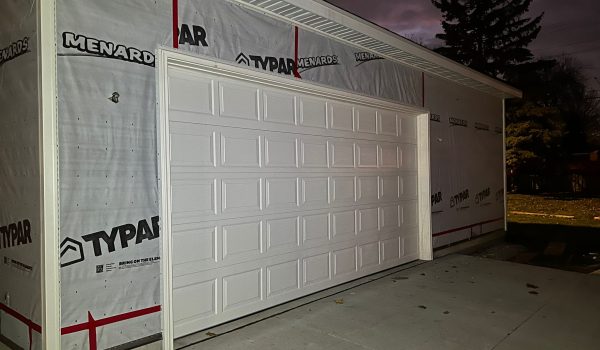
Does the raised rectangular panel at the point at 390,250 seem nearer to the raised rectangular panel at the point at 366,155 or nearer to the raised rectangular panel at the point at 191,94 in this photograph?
the raised rectangular panel at the point at 366,155

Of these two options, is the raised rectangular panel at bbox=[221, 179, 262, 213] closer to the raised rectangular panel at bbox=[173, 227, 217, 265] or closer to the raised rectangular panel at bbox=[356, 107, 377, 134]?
the raised rectangular panel at bbox=[173, 227, 217, 265]

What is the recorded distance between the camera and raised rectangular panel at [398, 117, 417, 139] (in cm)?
645

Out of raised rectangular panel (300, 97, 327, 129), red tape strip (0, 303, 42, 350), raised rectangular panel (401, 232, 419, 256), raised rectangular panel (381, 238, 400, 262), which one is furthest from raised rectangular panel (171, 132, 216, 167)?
raised rectangular panel (401, 232, 419, 256)

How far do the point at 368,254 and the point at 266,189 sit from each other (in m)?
2.13

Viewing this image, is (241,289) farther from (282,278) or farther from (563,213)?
(563,213)

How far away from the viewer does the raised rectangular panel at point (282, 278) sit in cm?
441

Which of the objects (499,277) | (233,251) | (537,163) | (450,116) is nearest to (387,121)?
(450,116)

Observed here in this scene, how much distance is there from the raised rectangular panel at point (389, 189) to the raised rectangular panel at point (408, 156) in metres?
0.35

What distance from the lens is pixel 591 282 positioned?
538 centimetres

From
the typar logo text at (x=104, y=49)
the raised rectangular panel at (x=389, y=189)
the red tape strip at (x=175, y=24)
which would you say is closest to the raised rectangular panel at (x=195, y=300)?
the typar logo text at (x=104, y=49)

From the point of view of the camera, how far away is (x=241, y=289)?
4.11 metres

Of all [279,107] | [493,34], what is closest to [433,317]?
[279,107]

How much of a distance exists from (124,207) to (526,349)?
3.54 m

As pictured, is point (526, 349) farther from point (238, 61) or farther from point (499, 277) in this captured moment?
point (238, 61)
